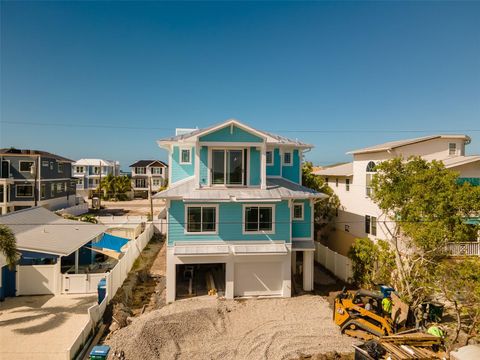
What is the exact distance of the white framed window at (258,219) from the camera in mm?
14547

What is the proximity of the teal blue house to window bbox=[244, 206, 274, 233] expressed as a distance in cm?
5

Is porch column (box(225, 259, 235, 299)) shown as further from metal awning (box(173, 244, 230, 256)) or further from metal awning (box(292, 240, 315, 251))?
metal awning (box(292, 240, 315, 251))

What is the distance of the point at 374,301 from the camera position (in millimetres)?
11875

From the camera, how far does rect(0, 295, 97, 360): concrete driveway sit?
31.7 ft

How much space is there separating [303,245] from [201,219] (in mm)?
5540

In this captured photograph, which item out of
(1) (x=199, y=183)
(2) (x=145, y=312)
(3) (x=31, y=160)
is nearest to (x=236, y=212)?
(1) (x=199, y=183)

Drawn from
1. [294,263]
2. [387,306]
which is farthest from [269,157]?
[387,306]

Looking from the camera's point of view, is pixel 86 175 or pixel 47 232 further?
pixel 86 175

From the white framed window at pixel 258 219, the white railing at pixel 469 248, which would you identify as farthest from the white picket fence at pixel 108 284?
the white railing at pixel 469 248

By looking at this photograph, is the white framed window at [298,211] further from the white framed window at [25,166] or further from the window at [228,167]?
the white framed window at [25,166]

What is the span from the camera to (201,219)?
562 inches

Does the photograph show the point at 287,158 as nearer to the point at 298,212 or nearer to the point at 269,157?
the point at 269,157

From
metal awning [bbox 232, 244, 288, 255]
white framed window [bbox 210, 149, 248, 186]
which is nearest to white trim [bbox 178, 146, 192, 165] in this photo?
white framed window [bbox 210, 149, 248, 186]

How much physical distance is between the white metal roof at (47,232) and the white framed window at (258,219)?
347 inches
